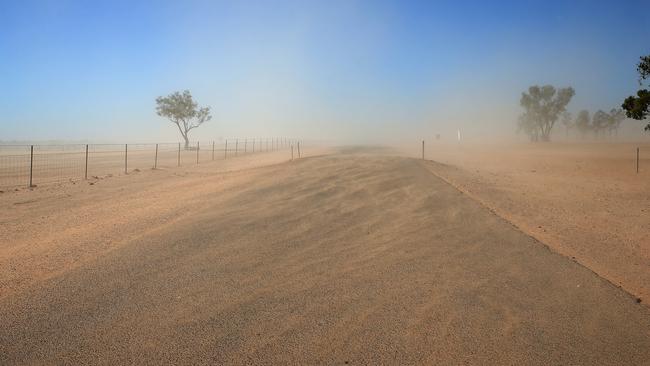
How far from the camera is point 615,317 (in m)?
4.25

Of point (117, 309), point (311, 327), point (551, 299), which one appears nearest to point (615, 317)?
point (551, 299)

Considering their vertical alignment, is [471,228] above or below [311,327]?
above

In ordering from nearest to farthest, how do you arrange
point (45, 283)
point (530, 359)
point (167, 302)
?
point (530, 359) < point (167, 302) < point (45, 283)

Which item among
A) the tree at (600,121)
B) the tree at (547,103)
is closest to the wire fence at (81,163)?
the tree at (547,103)

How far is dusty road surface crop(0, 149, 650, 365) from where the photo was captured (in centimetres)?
360

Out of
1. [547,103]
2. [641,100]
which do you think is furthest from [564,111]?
[641,100]

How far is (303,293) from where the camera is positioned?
15.6 feet

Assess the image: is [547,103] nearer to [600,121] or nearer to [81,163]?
[600,121]

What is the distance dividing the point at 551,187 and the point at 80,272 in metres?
16.1

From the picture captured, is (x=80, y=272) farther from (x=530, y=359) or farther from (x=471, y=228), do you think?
(x=471, y=228)

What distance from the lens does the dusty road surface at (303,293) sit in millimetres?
3600

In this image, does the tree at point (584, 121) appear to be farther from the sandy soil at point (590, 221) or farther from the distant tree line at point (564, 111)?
the sandy soil at point (590, 221)

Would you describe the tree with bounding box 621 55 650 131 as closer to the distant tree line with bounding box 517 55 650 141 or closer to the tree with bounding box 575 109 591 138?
the distant tree line with bounding box 517 55 650 141

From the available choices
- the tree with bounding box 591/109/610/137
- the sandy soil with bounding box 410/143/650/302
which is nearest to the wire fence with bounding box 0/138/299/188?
the sandy soil with bounding box 410/143/650/302
